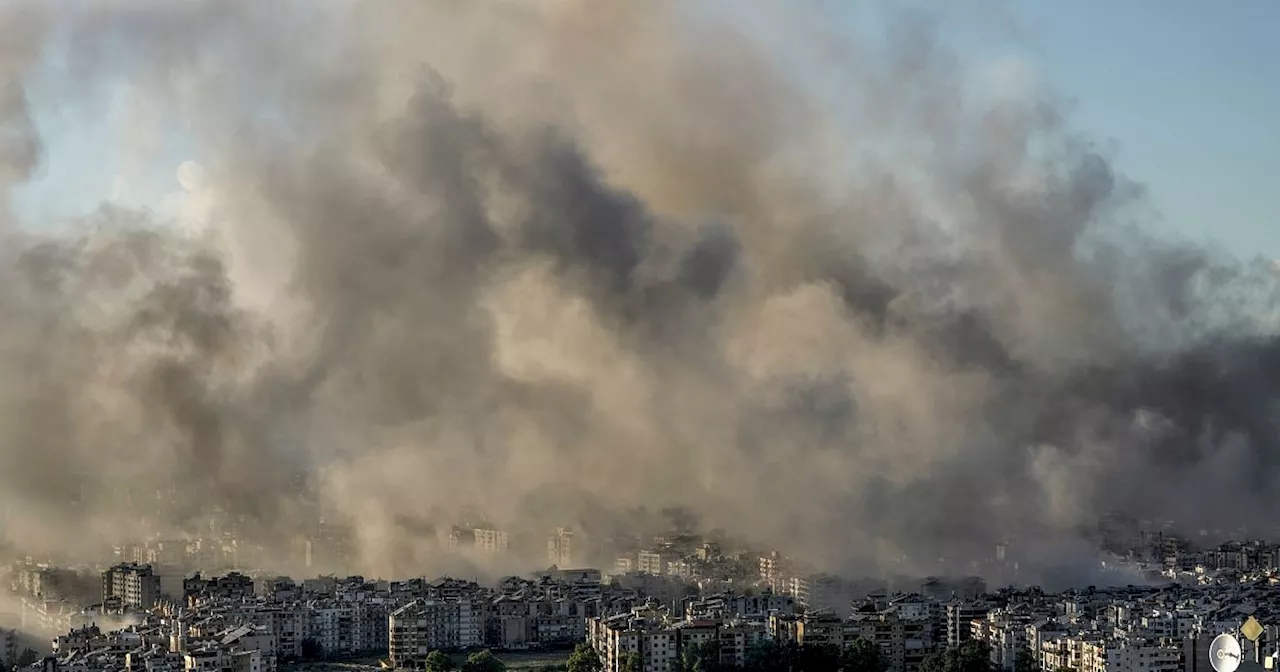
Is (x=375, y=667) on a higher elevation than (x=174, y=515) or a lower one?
lower

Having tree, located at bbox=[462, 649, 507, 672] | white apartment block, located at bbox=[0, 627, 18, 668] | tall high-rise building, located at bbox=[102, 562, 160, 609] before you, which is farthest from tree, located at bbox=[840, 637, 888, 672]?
tall high-rise building, located at bbox=[102, 562, 160, 609]

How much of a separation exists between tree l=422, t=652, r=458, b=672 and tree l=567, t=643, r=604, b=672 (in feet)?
4.63

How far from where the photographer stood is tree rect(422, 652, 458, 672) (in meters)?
20.8

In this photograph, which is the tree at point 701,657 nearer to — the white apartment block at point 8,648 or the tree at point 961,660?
the tree at point 961,660

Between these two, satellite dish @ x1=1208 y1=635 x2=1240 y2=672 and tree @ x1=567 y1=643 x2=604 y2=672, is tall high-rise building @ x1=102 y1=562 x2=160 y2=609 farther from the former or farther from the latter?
satellite dish @ x1=1208 y1=635 x2=1240 y2=672

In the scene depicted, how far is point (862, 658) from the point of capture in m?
20.9

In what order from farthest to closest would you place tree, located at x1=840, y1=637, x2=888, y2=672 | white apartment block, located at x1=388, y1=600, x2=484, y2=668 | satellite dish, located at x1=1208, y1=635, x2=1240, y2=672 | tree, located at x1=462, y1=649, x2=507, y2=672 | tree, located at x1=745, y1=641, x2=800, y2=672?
1. white apartment block, located at x1=388, y1=600, x2=484, y2=668
2. tree, located at x1=745, y1=641, x2=800, y2=672
3. tree, located at x1=840, y1=637, x2=888, y2=672
4. tree, located at x1=462, y1=649, x2=507, y2=672
5. satellite dish, located at x1=1208, y1=635, x2=1240, y2=672

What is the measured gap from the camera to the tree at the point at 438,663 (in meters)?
20.8

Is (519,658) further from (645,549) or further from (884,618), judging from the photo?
(645,549)

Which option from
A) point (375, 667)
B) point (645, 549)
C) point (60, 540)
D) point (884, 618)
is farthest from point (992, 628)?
point (60, 540)

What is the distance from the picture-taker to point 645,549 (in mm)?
32062

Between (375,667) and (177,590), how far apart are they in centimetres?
706

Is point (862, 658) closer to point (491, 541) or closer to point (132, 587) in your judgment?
point (132, 587)

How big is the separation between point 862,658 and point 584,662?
10.5 ft
